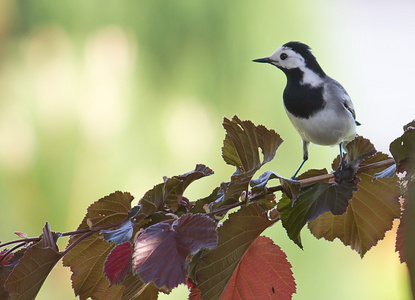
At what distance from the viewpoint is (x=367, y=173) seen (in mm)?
299

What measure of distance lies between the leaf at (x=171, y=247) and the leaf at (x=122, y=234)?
0.01 meters

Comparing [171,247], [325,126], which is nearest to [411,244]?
[171,247]

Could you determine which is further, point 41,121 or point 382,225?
point 41,121

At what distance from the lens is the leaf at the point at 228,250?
0.27 m

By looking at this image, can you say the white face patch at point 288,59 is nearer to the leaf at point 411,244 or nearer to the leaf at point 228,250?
the leaf at point 228,250

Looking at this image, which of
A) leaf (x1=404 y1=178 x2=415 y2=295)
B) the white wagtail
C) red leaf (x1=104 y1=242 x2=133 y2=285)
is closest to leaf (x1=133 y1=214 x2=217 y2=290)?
red leaf (x1=104 y1=242 x2=133 y2=285)

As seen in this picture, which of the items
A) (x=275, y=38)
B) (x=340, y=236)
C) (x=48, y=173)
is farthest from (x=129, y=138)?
(x=340, y=236)

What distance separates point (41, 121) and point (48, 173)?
0.14 metres

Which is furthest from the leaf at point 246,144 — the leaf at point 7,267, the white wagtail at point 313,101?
the white wagtail at point 313,101

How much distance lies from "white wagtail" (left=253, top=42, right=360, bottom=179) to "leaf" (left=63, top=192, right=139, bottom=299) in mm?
366

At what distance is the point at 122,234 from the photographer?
25cm

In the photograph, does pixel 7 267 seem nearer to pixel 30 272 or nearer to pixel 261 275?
pixel 30 272

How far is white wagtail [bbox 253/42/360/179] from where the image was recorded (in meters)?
0.65

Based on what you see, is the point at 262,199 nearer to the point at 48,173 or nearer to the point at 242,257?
the point at 242,257
